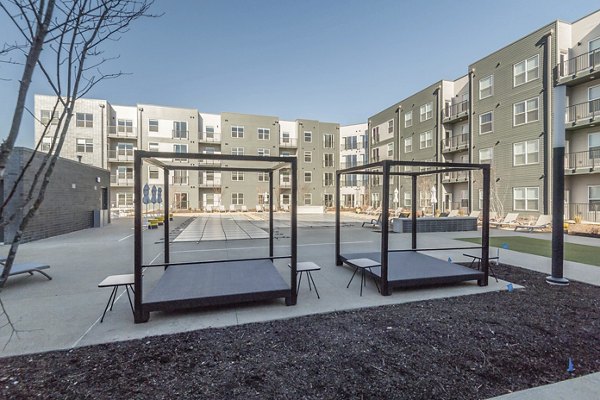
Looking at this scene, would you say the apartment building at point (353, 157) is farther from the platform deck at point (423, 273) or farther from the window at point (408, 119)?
the platform deck at point (423, 273)

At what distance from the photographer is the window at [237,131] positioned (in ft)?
129

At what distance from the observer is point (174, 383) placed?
3.05 meters

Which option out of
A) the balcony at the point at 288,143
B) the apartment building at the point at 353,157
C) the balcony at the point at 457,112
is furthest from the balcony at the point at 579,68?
the balcony at the point at 288,143

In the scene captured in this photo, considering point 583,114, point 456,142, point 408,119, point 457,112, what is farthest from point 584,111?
point 408,119

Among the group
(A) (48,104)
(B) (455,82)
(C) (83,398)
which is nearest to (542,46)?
(B) (455,82)

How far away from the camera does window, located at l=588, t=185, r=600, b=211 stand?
17.5 metres

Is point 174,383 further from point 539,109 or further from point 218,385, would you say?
point 539,109

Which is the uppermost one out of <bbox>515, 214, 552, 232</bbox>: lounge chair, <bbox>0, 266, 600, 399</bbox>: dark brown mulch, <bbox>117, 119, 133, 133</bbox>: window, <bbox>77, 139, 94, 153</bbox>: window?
<bbox>117, 119, 133, 133</bbox>: window

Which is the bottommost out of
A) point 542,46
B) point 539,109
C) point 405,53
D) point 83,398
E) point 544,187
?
point 83,398

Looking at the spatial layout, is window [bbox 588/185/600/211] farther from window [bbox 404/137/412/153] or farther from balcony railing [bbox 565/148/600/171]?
window [bbox 404/137/412/153]

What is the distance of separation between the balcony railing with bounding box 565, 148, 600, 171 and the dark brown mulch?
18151 millimetres

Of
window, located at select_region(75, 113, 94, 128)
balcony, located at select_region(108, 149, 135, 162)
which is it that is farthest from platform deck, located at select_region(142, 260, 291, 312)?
window, located at select_region(75, 113, 94, 128)

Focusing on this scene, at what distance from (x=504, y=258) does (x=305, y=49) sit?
48.8 feet

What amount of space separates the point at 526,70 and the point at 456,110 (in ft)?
22.5
